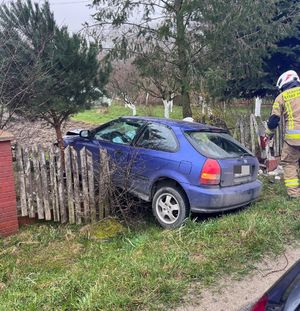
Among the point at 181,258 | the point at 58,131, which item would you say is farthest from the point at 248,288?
the point at 58,131

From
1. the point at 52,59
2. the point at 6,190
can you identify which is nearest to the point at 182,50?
the point at 52,59

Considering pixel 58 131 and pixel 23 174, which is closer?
pixel 23 174

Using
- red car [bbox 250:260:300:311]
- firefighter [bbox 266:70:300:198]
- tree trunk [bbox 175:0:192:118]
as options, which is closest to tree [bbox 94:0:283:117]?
tree trunk [bbox 175:0:192:118]

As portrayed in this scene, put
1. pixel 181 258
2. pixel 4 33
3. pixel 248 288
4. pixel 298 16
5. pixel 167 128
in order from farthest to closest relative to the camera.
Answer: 1. pixel 298 16
2. pixel 4 33
3. pixel 167 128
4. pixel 181 258
5. pixel 248 288

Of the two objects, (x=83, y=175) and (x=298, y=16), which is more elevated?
(x=298, y=16)

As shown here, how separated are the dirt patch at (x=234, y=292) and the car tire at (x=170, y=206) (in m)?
1.60

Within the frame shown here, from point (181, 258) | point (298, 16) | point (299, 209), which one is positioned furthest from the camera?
point (298, 16)

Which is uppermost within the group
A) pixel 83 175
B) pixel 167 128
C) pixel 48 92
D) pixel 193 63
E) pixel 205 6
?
pixel 205 6

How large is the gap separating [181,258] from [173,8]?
6.89 m

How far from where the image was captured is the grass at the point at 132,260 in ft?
10.7

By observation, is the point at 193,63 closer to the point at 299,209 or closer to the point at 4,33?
the point at 4,33

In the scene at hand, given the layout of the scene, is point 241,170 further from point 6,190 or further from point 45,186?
point 6,190

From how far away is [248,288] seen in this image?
3.57 metres

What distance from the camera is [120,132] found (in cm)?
645
